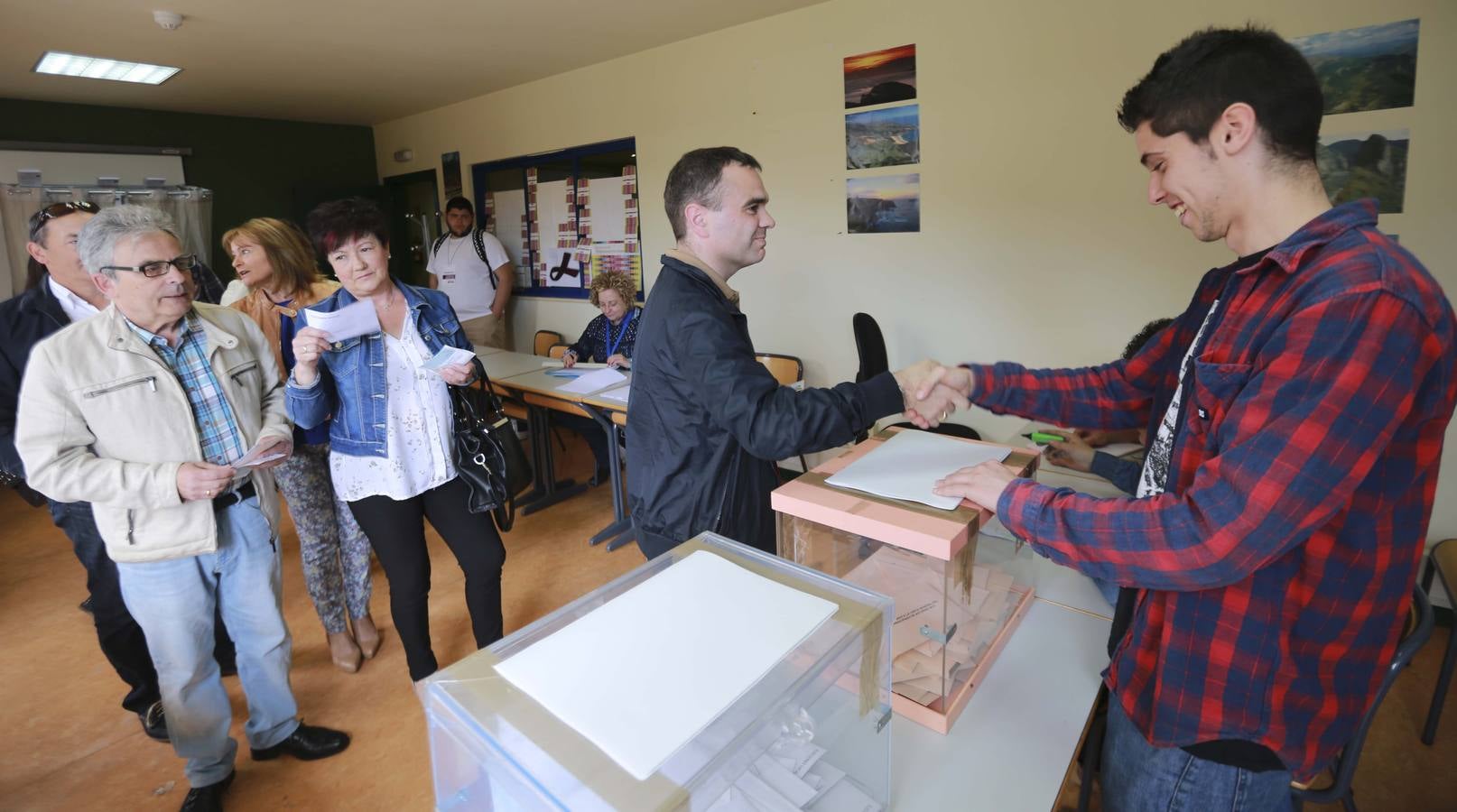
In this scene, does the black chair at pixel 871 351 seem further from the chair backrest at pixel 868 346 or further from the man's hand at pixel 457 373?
the man's hand at pixel 457 373

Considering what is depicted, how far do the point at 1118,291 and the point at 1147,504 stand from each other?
270 cm

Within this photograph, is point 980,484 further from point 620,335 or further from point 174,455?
point 620,335

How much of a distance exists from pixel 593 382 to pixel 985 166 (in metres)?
2.20

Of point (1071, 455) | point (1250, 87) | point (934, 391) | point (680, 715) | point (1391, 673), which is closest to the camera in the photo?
point (680, 715)

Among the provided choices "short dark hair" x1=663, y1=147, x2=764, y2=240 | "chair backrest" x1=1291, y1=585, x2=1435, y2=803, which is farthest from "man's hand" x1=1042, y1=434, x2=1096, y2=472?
"short dark hair" x1=663, y1=147, x2=764, y2=240

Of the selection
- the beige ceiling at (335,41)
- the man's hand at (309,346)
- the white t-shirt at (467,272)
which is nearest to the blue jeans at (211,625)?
the man's hand at (309,346)

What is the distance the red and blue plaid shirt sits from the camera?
66 cm

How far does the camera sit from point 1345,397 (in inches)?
25.5

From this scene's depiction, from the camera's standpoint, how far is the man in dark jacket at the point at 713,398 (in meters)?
1.24

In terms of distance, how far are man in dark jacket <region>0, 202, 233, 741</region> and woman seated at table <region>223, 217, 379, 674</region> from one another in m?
0.43

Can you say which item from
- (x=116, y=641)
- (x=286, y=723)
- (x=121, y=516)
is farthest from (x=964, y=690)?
(x=116, y=641)

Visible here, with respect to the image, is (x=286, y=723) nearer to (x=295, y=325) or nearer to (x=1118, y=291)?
(x=295, y=325)

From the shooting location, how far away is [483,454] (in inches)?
80.8

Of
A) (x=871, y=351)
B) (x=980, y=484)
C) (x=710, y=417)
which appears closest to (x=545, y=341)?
(x=871, y=351)
